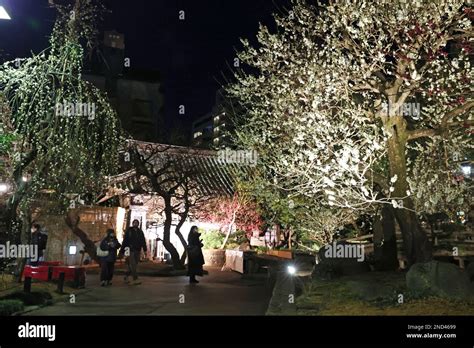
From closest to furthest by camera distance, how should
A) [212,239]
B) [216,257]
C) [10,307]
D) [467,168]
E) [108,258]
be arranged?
[10,307]
[108,258]
[467,168]
[216,257]
[212,239]

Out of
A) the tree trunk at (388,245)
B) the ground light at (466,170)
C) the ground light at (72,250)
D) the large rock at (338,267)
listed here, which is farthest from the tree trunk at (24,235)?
the ground light at (466,170)

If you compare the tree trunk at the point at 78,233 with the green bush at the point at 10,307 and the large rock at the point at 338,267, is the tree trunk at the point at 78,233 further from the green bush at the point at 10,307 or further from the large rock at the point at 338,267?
the large rock at the point at 338,267

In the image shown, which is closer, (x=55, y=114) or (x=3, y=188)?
(x=55, y=114)

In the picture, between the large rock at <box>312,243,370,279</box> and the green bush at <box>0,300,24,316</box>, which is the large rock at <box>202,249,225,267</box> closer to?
the large rock at <box>312,243,370,279</box>

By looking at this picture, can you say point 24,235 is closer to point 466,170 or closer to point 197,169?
point 197,169

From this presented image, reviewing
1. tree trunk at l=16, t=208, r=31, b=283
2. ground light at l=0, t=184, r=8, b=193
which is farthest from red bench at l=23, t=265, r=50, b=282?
ground light at l=0, t=184, r=8, b=193

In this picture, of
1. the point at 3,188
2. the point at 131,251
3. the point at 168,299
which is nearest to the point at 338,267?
the point at 168,299

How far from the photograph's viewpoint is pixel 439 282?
9250 millimetres

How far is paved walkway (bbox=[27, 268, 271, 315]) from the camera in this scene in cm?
951

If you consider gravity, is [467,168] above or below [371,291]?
above

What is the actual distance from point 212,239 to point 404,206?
1314 cm

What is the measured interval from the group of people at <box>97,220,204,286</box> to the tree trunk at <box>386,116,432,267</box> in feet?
21.2

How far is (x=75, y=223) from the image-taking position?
58.7ft
